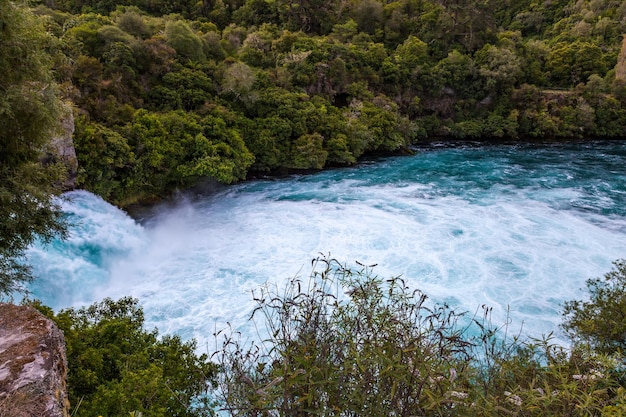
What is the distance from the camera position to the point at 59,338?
391 cm

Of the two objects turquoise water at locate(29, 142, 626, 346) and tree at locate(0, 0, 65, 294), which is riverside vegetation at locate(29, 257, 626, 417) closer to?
tree at locate(0, 0, 65, 294)

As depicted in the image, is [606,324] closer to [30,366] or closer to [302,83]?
[30,366]

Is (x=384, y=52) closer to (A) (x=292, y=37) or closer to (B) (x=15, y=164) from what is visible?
(A) (x=292, y=37)

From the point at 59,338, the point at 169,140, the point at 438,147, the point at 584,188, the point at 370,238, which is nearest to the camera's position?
the point at 59,338

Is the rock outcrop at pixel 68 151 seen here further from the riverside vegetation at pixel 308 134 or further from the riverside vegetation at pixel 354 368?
the riverside vegetation at pixel 354 368

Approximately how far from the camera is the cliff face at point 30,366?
9.84ft

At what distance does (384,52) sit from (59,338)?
29.6m

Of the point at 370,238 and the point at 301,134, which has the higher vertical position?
the point at 301,134

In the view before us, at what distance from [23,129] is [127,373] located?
506 cm

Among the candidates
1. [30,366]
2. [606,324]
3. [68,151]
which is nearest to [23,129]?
[30,366]

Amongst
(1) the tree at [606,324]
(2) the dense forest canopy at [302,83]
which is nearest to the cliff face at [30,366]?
(1) the tree at [606,324]

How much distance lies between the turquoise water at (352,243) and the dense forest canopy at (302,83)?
6.64 ft

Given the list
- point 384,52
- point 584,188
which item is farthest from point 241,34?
point 584,188

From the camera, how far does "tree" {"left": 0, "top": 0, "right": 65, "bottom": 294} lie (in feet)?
20.5
